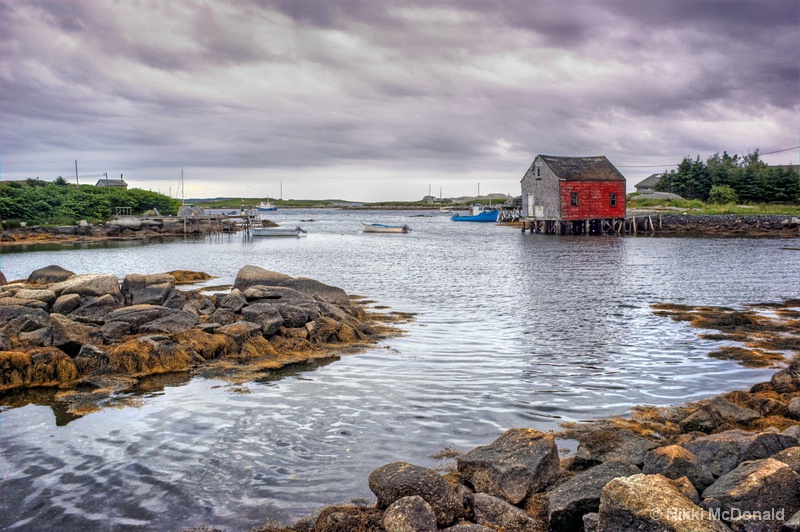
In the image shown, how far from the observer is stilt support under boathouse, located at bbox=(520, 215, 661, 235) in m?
73.2

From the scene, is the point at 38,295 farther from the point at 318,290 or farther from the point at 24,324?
the point at 318,290

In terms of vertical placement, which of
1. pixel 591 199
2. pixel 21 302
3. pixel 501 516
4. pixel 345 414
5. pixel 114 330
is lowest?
pixel 345 414

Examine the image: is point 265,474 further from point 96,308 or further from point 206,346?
point 96,308

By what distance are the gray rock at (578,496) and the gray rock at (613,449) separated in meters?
0.72

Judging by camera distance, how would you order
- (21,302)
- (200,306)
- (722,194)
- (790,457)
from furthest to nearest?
(722,194) < (200,306) < (21,302) < (790,457)

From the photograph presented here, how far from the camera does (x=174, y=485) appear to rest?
7.45 metres

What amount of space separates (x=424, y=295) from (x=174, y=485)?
60.1ft

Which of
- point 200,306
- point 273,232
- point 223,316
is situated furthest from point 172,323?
point 273,232

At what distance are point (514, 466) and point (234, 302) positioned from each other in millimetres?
11587

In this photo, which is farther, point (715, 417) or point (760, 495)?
point (715, 417)

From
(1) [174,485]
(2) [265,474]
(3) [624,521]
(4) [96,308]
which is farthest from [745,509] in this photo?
(4) [96,308]

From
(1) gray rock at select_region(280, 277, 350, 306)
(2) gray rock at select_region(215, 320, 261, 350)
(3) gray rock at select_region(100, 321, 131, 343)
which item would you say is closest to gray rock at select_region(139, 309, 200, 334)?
(3) gray rock at select_region(100, 321, 131, 343)

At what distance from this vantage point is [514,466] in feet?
22.0

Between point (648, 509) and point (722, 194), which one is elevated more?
point (722, 194)
